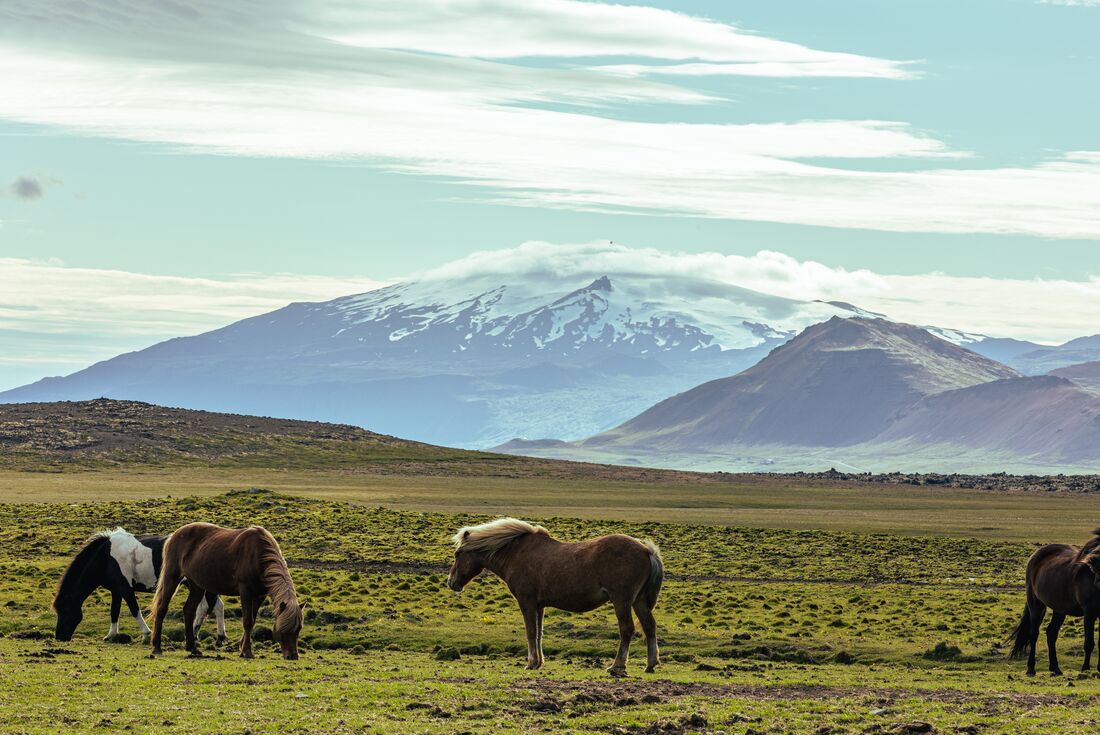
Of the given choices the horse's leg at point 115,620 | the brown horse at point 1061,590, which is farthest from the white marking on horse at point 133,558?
the brown horse at point 1061,590

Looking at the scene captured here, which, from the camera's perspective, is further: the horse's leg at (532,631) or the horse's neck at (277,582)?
the horse's neck at (277,582)

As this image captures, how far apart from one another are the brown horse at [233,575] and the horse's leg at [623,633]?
5.82 metres

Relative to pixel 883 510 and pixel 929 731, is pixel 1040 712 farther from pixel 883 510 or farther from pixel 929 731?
pixel 883 510

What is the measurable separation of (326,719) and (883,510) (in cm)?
8730

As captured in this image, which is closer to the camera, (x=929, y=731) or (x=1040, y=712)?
(x=929, y=731)

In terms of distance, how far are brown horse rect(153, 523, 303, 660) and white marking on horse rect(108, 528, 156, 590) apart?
4.83 ft

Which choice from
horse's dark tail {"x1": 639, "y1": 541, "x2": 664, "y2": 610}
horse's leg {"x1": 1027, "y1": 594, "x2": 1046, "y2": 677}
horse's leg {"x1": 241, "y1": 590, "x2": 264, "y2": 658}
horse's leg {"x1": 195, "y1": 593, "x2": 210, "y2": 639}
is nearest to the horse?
horse's leg {"x1": 195, "y1": 593, "x2": 210, "y2": 639}

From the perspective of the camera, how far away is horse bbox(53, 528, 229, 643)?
2697cm

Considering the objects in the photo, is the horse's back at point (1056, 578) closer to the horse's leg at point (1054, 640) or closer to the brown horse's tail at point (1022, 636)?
the horse's leg at point (1054, 640)

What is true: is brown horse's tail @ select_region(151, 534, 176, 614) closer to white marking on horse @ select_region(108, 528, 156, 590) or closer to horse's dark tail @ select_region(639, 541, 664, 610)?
white marking on horse @ select_region(108, 528, 156, 590)

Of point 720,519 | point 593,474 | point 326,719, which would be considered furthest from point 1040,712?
point 593,474

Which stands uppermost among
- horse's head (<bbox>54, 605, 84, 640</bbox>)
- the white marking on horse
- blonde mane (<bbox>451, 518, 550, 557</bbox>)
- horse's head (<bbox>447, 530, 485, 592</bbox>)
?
blonde mane (<bbox>451, 518, 550, 557</bbox>)

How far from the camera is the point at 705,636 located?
29.7 meters

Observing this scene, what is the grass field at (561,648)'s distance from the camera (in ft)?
59.9
